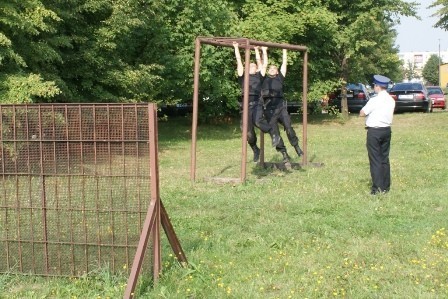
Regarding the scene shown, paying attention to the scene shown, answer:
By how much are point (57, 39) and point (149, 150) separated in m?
9.81

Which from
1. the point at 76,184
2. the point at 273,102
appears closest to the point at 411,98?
the point at 273,102

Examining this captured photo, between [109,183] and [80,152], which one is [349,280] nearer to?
[109,183]

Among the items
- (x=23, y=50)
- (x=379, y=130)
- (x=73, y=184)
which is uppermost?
(x=23, y=50)

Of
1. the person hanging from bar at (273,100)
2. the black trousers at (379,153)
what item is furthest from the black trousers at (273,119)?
the black trousers at (379,153)

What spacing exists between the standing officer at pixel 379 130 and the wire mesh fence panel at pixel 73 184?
4.55m

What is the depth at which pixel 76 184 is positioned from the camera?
5.23 meters

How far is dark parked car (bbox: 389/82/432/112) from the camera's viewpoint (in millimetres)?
28828

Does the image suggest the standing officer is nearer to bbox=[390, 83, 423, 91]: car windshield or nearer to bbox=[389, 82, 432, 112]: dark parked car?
bbox=[389, 82, 432, 112]: dark parked car

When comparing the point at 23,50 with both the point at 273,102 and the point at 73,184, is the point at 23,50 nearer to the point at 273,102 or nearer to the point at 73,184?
the point at 273,102

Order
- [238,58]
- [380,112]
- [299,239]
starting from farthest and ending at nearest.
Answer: [238,58] → [380,112] → [299,239]

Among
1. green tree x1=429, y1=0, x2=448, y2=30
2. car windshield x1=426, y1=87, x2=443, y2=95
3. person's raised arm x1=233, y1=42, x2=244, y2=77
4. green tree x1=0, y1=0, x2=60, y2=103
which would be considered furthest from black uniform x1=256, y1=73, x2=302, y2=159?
car windshield x1=426, y1=87, x2=443, y2=95

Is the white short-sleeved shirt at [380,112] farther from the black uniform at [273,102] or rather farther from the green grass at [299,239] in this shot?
the black uniform at [273,102]

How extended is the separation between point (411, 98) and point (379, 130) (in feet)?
70.2

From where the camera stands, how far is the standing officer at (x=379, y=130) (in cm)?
864
